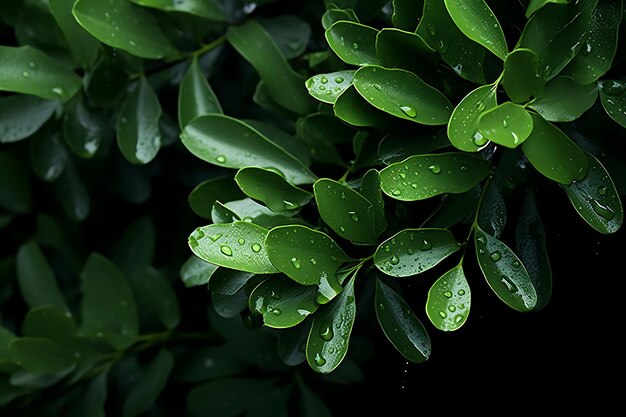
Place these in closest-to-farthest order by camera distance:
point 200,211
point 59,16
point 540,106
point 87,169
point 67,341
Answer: point 540,106
point 200,211
point 59,16
point 67,341
point 87,169

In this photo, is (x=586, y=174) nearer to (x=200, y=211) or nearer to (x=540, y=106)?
(x=540, y=106)

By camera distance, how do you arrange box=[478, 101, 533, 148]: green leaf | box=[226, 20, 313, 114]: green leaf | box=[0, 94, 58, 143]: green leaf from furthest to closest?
box=[0, 94, 58, 143]: green leaf, box=[226, 20, 313, 114]: green leaf, box=[478, 101, 533, 148]: green leaf

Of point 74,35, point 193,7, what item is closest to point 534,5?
point 193,7

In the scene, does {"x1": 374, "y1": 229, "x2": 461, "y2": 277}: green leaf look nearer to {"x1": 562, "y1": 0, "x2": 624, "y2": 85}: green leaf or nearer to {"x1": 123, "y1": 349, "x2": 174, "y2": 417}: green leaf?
{"x1": 562, "y1": 0, "x2": 624, "y2": 85}: green leaf

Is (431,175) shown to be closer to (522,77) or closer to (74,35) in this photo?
(522,77)

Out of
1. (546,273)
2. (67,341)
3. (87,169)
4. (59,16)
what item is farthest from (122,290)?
(546,273)

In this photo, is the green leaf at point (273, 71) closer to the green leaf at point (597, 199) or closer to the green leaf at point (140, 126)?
the green leaf at point (140, 126)

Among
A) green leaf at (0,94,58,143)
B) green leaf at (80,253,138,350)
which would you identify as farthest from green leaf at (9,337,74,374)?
green leaf at (0,94,58,143)
